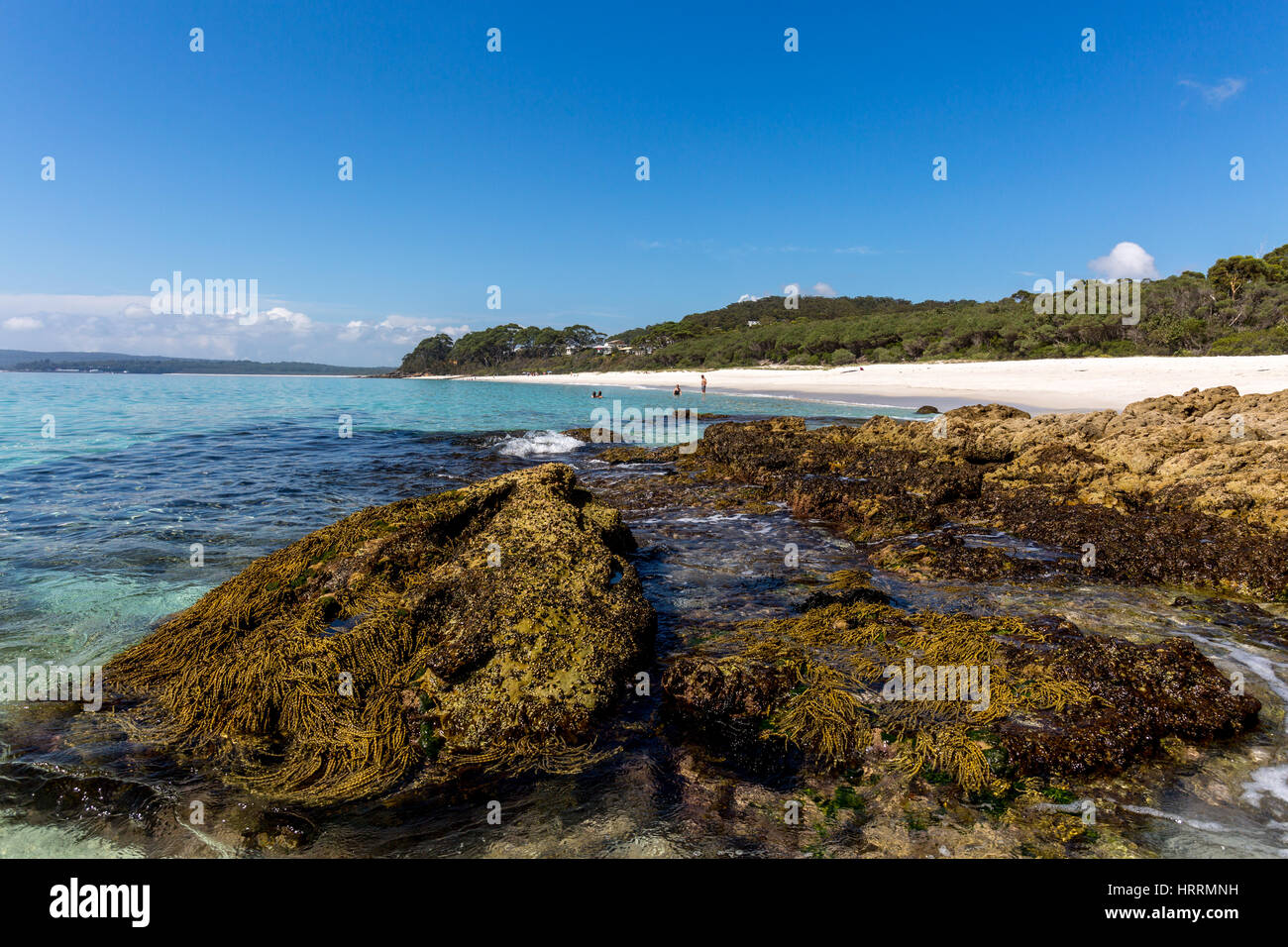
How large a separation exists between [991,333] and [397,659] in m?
79.3

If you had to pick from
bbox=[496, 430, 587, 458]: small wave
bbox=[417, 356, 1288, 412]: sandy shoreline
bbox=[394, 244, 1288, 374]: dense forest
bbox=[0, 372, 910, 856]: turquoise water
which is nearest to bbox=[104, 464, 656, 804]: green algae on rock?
bbox=[0, 372, 910, 856]: turquoise water

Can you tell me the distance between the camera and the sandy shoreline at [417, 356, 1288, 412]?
28948 mm

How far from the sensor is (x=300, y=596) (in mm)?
6035

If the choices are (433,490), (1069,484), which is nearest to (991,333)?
(1069,484)

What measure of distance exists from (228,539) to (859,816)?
10542 millimetres

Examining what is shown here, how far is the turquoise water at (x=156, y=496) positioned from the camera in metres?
6.55

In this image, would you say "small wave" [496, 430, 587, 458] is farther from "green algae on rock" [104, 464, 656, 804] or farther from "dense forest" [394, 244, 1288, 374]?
"dense forest" [394, 244, 1288, 374]

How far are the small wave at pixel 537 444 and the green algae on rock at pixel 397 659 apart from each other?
14.6 metres

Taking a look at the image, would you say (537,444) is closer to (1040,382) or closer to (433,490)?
(433,490)

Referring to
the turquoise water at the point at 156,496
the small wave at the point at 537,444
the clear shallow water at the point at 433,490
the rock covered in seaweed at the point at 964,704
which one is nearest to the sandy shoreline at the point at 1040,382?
the small wave at the point at 537,444

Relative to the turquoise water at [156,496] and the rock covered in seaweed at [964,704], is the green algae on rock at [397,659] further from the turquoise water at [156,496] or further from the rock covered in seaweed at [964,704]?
the turquoise water at [156,496]

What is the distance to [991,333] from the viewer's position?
2697 inches

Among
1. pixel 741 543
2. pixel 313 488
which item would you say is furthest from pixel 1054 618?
pixel 313 488

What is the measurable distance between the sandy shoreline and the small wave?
898 inches
